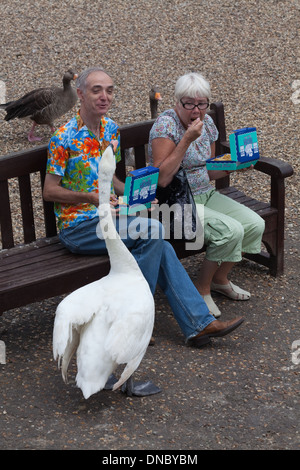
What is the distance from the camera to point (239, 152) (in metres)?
4.76

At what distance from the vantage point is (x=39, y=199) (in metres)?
6.71

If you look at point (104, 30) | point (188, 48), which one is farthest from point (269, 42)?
point (104, 30)

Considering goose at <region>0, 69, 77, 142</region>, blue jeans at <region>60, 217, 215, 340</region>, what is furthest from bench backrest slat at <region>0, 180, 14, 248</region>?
goose at <region>0, 69, 77, 142</region>

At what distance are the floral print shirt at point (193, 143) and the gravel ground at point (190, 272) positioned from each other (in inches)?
33.2

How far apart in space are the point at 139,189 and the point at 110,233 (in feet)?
1.56

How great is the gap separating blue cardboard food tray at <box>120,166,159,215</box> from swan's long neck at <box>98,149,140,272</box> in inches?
10.9

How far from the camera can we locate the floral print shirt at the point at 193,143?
468 cm

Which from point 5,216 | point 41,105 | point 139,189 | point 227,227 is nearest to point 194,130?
point 139,189

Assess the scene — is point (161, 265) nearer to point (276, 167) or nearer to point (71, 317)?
point (71, 317)

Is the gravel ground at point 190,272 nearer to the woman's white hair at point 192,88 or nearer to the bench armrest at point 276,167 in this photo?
the bench armrest at point 276,167

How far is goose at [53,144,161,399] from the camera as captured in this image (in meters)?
3.59

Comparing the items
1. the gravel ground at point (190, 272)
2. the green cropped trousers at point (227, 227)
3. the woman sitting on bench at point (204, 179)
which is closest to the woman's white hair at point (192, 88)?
the woman sitting on bench at point (204, 179)

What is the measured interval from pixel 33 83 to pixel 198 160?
15.3 ft

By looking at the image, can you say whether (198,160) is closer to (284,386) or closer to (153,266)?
(153,266)
